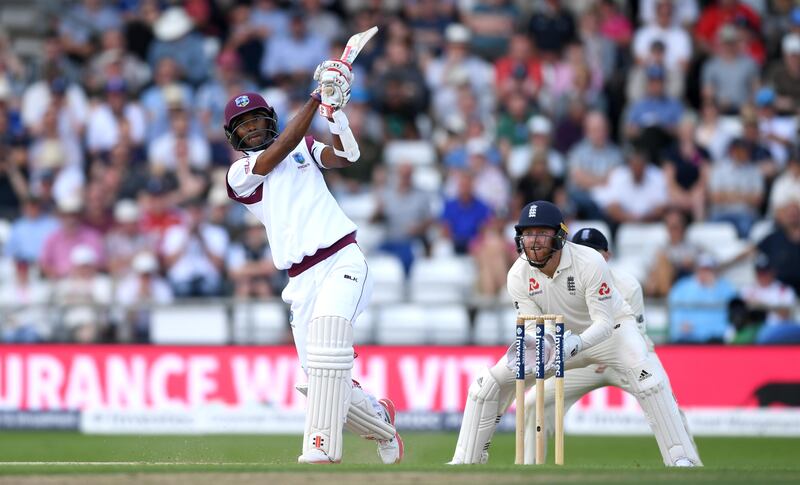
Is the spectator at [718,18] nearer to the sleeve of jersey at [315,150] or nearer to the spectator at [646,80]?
the spectator at [646,80]

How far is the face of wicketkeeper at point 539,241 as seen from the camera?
9359 mm

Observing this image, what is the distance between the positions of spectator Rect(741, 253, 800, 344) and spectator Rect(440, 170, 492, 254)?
9.77 ft

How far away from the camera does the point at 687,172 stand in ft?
54.4

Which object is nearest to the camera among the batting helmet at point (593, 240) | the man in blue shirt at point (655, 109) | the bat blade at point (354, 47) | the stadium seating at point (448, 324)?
the bat blade at point (354, 47)

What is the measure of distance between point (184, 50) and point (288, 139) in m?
10.4

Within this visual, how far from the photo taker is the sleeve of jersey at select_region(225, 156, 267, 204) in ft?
→ 29.4

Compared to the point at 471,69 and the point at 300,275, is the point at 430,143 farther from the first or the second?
the point at 300,275

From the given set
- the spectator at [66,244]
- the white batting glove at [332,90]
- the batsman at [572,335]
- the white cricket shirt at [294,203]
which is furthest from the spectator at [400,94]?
the white batting glove at [332,90]

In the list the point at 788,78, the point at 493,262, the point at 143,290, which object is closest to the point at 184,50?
the point at 143,290

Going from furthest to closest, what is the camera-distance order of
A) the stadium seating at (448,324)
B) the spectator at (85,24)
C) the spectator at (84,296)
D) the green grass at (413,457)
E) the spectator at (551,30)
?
the spectator at (85,24) < the spectator at (551,30) < the spectator at (84,296) < the stadium seating at (448,324) < the green grass at (413,457)

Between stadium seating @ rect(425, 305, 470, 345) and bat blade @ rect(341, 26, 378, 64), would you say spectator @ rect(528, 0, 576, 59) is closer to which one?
stadium seating @ rect(425, 305, 470, 345)

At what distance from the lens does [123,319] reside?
15219 mm

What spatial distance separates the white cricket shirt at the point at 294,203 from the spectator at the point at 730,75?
956 cm

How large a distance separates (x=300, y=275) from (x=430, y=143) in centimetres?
884
